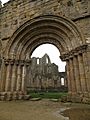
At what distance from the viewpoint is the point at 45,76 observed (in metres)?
26.0

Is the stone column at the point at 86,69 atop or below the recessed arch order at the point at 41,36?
below

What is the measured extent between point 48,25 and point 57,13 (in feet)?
2.46

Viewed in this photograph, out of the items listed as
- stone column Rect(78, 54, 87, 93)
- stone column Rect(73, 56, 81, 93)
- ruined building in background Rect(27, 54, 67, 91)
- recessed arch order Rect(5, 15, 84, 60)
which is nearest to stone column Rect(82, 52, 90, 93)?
stone column Rect(78, 54, 87, 93)

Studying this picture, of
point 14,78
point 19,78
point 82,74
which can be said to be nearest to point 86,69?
point 82,74

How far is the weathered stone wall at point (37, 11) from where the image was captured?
18.8 feet

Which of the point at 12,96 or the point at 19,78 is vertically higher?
the point at 19,78

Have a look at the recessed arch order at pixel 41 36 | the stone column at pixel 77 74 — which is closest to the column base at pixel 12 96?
the recessed arch order at pixel 41 36

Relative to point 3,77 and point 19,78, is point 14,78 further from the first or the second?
point 3,77

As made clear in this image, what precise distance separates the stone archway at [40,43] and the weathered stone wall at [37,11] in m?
0.40

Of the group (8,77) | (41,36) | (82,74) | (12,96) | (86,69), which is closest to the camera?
(86,69)

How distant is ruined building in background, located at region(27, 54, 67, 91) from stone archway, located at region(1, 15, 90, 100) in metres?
17.3

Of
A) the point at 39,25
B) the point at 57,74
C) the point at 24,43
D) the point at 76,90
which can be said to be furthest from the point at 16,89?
the point at 57,74

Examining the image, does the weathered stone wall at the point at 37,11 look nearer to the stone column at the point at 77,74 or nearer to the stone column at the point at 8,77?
the stone column at the point at 77,74

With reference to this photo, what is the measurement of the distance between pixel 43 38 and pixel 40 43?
0.35 metres
